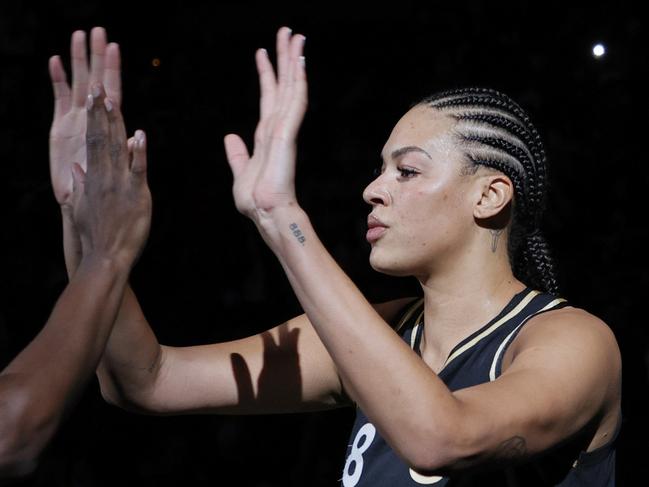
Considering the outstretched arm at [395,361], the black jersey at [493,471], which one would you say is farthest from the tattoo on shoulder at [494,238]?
the outstretched arm at [395,361]

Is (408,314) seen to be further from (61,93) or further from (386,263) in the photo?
(61,93)

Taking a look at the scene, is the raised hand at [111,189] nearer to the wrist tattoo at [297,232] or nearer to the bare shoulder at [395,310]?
the wrist tattoo at [297,232]

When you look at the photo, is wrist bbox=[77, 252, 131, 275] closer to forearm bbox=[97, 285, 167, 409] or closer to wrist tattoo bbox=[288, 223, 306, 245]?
wrist tattoo bbox=[288, 223, 306, 245]

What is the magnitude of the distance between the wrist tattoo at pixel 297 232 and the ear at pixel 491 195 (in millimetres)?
520

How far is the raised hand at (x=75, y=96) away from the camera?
177cm

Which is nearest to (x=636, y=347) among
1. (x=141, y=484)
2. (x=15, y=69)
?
(x=141, y=484)

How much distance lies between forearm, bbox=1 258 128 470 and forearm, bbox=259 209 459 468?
0.28 meters

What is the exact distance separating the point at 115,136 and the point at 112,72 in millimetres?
162

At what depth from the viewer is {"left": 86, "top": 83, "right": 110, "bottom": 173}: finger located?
5.39 ft

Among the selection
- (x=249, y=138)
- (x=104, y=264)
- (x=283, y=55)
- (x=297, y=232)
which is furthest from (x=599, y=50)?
(x=104, y=264)

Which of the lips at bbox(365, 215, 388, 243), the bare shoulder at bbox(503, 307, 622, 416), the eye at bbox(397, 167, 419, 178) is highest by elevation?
the eye at bbox(397, 167, 419, 178)

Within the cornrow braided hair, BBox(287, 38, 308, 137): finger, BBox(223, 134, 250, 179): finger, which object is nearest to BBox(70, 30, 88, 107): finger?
BBox(223, 134, 250, 179): finger

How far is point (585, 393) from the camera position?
66.2 inches

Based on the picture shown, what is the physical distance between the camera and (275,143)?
1.62 m
